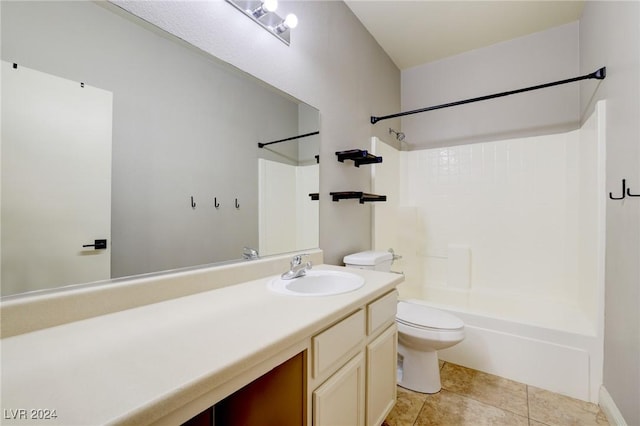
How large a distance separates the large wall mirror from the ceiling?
1442 millimetres

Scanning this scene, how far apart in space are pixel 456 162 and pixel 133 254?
2771mm

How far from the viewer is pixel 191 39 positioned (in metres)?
1.08

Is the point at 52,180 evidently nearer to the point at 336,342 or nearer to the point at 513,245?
the point at 336,342

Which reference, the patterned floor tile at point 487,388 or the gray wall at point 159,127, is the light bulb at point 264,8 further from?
the patterned floor tile at point 487,388

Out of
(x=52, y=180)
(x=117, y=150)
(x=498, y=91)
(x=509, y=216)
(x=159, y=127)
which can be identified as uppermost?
(x=498, y=91)

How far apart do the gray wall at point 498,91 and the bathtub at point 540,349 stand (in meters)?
1.55

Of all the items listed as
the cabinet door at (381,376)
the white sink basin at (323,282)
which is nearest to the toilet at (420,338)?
the cabinet door at (381,376)

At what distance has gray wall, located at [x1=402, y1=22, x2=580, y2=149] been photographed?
2281 millimetres

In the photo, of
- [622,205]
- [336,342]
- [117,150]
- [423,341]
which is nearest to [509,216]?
[622,205]

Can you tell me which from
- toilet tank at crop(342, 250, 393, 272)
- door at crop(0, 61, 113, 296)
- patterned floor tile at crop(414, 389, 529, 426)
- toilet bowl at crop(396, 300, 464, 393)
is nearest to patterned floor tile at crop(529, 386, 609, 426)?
patterned floor tile at crop(414, 389, 529, 426)

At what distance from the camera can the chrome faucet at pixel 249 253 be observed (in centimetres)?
129

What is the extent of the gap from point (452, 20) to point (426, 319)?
2309 millimetres

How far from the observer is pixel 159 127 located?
3.31 ft

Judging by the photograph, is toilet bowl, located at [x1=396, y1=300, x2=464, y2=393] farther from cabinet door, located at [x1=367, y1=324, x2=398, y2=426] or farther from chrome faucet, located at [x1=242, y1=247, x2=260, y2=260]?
chrome faucet, located at [x1=242, y1=247, x2=260, y2=260]
